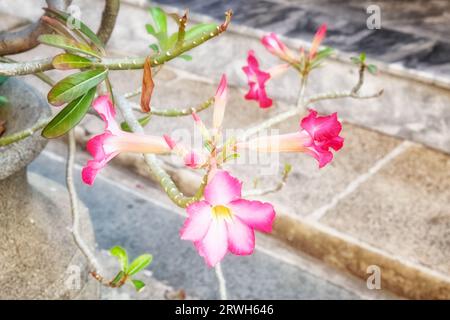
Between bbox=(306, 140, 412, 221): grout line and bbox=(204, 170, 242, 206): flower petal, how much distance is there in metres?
1.46

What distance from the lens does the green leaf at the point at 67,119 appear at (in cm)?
91

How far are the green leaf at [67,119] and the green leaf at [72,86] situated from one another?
0.10 ft

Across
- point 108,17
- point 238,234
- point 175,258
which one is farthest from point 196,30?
point 175,258

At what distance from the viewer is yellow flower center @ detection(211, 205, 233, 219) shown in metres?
0.76

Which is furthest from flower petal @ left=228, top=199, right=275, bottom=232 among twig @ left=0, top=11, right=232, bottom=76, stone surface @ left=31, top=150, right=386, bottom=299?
stone surface @ left=31, top=150, right=386, bottom=299

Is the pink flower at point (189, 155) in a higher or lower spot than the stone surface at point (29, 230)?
higher

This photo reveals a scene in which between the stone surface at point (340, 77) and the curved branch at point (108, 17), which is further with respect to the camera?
the stone surface at point (340, 77)

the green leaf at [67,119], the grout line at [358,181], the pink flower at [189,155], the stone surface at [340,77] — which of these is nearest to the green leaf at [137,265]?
the green leaf at [67,119]

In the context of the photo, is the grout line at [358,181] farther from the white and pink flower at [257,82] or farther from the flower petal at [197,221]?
the flower petal at [197,221]

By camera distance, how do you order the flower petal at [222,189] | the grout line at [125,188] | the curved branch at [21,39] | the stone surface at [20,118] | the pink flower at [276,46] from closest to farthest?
the flower petal at [222,189] → the curved branch at [21,39] → the stone surface at [20,118] → the pink flower at [276,46] → the grout line at [125,188]

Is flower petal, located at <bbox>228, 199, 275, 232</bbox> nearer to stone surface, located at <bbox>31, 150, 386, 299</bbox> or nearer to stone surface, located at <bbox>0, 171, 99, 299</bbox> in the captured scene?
stone surface, located at <bbox>0, 171, 99, 299</bbox>

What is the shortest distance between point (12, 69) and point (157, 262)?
1.32m

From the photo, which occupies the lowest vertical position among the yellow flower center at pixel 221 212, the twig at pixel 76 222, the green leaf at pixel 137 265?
the green leaf at pixel 137 265

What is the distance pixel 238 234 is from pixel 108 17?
687mm
